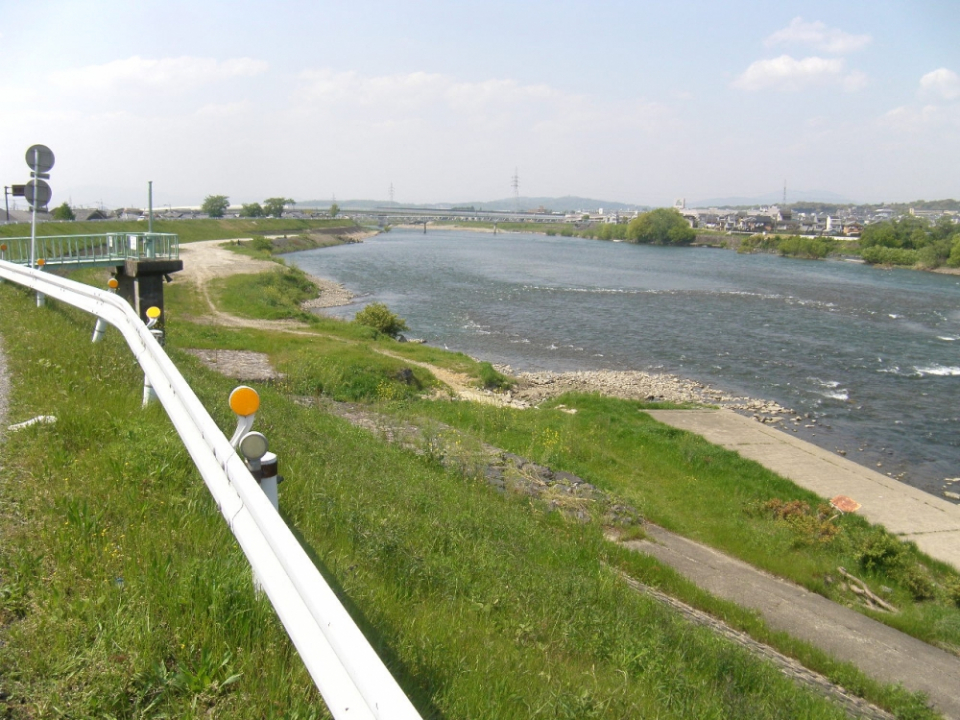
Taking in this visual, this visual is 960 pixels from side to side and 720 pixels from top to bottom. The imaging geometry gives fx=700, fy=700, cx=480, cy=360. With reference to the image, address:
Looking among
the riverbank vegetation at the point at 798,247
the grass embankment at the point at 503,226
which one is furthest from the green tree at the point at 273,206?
the riverbank vegetation at the point at 798,247

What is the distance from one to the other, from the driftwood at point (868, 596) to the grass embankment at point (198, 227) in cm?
4650

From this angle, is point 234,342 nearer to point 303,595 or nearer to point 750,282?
point 303,595

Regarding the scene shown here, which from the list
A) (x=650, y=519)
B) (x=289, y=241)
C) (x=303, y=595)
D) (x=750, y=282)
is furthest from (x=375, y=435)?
(x=289, y=241)

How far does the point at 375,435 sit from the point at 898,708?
27.4ft

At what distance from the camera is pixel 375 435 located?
1240cm

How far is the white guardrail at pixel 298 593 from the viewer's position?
1.90 meters

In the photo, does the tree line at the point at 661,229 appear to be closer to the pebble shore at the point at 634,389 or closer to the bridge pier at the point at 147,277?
the pebble shore at the point at 634,389

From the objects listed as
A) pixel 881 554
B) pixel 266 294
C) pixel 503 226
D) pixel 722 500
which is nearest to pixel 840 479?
pixel 722 500

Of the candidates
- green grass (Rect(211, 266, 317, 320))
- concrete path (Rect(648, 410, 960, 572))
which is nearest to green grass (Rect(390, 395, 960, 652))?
concrete path (Rect(648, 410, 960, 572))

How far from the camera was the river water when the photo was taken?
23547 millimetres

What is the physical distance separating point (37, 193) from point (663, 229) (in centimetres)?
10835

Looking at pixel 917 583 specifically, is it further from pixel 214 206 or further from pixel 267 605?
pixel 214 206

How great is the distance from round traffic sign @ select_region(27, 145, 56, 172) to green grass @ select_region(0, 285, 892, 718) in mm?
5796

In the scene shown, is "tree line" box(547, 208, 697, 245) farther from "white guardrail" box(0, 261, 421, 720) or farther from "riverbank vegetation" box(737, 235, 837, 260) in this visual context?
"white guardrail" box(0, 261, 421, 720)
